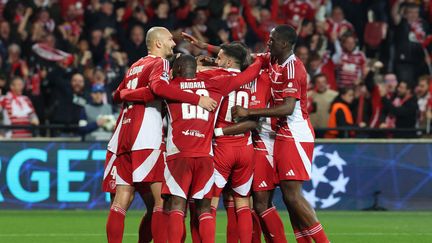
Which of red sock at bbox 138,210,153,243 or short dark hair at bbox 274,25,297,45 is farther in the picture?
red sock at bbox 138,210,153,243

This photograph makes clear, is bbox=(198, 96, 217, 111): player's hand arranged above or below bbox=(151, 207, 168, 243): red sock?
above

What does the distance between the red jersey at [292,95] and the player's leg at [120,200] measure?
158cm

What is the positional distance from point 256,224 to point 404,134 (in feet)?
23.9

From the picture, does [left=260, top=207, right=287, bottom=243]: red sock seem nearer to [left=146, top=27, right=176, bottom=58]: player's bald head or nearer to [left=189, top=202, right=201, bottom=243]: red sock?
[left=189, top=202, right=201, bottom=243]: red sock

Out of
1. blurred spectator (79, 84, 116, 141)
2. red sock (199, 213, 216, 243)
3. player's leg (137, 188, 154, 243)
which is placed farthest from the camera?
blurred spectator (79, 84, 116, 141)

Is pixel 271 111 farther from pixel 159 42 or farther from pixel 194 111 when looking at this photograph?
pixel 159 42

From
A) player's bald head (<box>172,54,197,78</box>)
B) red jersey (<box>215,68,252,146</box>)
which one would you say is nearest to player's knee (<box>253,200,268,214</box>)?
red jersey (<box>215,68,252,146</box>)

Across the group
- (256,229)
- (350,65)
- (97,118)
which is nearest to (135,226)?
(97,118)

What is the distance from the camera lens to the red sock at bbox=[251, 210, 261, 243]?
12.4m

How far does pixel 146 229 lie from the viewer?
482 inches

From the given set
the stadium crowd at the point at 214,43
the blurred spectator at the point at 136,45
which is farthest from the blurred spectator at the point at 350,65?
the blurred spectator at the point at 136,45

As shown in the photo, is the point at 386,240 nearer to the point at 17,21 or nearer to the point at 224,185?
the point at 224,185

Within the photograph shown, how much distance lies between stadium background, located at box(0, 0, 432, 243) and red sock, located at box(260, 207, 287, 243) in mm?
2554

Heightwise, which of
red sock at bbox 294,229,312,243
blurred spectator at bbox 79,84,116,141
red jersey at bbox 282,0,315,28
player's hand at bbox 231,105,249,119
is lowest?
red sock at bbox 294,229,312,243
